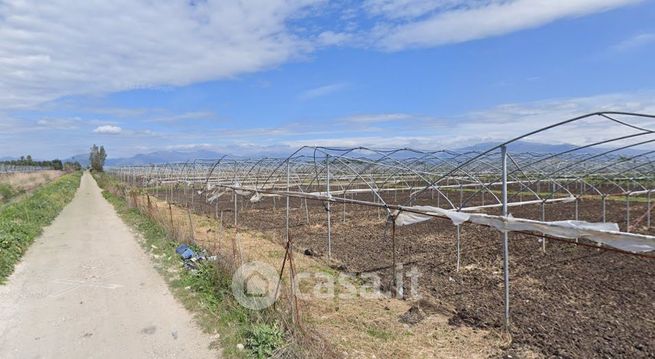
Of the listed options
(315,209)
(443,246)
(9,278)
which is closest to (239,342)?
(9,278)

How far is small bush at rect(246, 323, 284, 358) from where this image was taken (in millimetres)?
4930

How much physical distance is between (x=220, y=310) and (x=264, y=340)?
148 centimetres

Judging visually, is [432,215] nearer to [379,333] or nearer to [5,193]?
[379,333]

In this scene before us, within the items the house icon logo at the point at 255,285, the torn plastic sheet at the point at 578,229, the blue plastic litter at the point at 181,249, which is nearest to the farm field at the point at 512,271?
the torn plastic sheet at the point at 578,229

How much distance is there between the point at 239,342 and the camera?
529 cm

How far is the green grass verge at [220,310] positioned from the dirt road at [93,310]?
0.65 feet

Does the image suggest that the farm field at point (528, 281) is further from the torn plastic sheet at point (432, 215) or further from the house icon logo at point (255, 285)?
the house icon logo at point (255, 285)

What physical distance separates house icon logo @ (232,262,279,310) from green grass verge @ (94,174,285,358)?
0.10 meters

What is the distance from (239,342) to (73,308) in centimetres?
317

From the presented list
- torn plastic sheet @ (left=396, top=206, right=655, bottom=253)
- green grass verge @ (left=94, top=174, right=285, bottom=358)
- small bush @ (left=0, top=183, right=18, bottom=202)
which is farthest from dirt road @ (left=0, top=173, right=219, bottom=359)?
small bush @ (left=0, top=183, right=18, bottom=202)

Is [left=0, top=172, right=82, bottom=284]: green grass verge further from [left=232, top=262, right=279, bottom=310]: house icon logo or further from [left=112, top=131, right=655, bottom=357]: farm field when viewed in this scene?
[left=232, top=262, right=279, bottom=310]: house icon logo

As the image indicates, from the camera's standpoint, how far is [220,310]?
249 inches

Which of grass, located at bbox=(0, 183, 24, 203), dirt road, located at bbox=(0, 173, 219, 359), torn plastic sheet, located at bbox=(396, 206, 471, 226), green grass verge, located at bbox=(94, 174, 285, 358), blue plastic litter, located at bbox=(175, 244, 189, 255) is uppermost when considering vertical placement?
torn plastic sheet, located at bbox=(396, 206, 471, 226)

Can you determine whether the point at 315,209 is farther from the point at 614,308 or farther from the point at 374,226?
the point at 614,308
